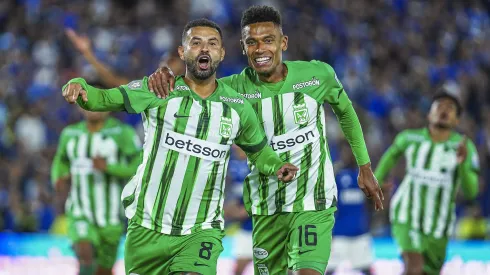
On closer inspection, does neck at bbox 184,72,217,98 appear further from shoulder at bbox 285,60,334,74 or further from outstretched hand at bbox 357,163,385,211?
outstretched hand at bbox 357,163,385,211

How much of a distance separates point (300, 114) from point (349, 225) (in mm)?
4092

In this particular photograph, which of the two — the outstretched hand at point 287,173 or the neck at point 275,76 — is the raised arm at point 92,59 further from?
the outstretched hand at point 287,173

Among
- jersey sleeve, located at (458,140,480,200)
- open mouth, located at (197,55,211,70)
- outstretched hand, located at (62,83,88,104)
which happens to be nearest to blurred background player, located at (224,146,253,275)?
jersey sleeve, located at (458,140,480,200)

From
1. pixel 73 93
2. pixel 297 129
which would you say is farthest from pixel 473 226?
pixel 73 93

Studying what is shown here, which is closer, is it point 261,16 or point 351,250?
point 261,16

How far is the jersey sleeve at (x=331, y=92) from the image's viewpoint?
6970mm

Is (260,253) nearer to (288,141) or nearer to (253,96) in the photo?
(288,141)

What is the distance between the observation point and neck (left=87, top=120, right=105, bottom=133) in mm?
10109

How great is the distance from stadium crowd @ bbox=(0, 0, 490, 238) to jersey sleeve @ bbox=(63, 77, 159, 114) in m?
8.79

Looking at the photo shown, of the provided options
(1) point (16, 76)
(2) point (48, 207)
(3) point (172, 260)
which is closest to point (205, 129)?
(3) point (172, 260)

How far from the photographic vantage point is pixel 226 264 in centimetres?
1260

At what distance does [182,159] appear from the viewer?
632 cm

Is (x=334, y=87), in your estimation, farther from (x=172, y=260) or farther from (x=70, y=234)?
(x=70, y=234)

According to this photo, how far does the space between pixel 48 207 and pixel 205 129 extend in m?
9.44
